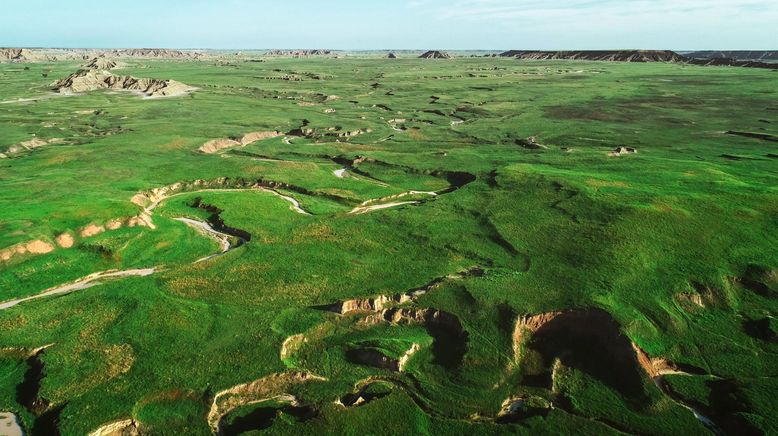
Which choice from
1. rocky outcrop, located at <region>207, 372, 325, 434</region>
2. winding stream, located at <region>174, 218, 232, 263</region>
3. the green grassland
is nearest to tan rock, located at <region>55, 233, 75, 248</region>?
the green grassland

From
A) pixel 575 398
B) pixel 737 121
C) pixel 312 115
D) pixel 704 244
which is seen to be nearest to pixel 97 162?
pixel 312 115

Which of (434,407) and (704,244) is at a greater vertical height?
(704,244)

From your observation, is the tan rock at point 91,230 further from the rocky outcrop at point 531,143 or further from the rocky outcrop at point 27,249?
the rocky outcrop at point 531,143

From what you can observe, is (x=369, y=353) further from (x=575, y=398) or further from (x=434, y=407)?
(x=575, y=398)

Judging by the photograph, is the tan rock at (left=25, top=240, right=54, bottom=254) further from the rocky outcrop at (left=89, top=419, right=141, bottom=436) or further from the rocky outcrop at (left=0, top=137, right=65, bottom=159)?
the rocky outcrop at (left=0, top=137, right=65, bottom=159)

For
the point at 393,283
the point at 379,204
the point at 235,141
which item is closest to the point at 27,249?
the point at 393,283

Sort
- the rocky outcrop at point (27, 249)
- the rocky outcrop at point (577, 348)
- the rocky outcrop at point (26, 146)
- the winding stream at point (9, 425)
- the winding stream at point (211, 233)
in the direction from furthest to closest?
the rocky outcrop at point (26, 146)
the winding stream at point (211, 233)
the rocky outcrop at point (27, 249)
the rocky outcrop at point (577, 348)
the winding stream at point (9, 425)

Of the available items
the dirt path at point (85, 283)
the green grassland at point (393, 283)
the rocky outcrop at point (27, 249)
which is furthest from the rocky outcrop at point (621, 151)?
the rocky outcrop at point (27, 249)
